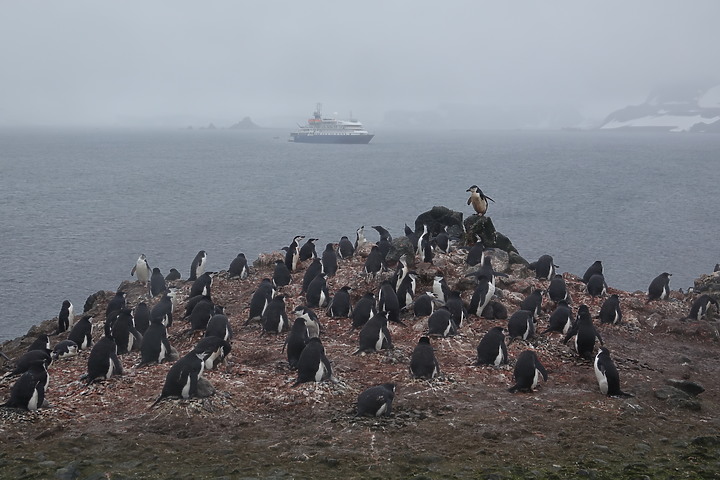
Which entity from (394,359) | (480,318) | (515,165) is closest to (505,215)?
(480,318)

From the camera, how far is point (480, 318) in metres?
16.9

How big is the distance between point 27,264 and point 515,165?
88.3 m

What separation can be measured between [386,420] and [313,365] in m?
1.90

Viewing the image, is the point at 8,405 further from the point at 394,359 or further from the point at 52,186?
the point at 52,186

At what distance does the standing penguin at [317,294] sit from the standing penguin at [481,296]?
375cm

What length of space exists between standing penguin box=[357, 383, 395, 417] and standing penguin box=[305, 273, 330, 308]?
680cm

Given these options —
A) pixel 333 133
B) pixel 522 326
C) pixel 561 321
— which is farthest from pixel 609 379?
pixel 333 133

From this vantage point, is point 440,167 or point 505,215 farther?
point 440,167

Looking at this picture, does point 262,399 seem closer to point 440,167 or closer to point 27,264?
point 27,264

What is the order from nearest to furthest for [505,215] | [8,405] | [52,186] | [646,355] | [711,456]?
[711,456] → [8,405] → [646,355] → [505,215] → [52,186]

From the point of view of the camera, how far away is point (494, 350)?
13.5m

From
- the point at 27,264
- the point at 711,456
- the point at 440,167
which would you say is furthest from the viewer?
the point at 440,167

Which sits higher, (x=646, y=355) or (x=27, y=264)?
(x=646, y=355)

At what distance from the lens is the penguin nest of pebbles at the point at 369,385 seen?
10.6 meters
